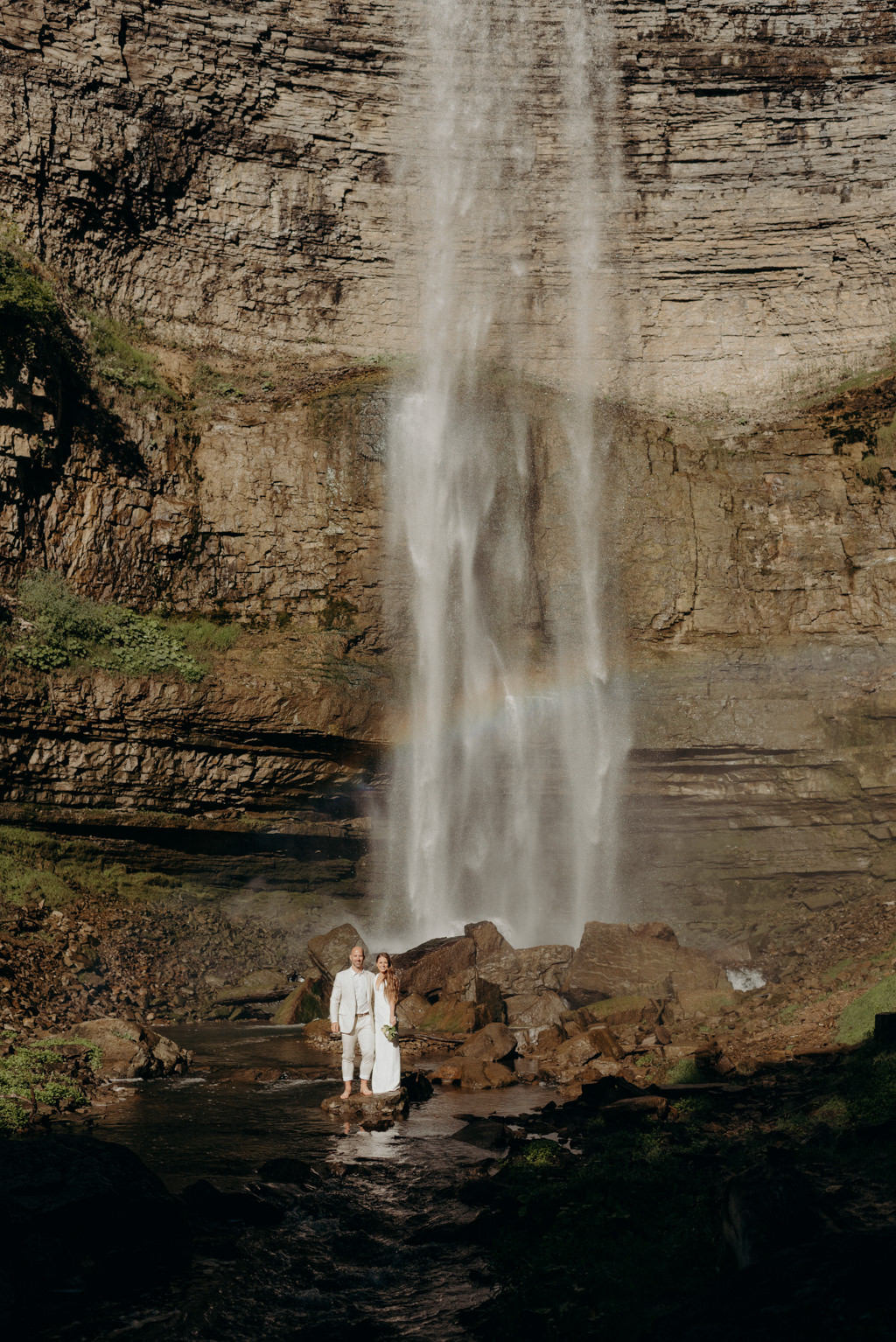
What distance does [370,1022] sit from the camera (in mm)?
9070

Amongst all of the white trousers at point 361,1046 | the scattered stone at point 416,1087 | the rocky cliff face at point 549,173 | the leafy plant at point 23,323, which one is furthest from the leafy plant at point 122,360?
the scattered stone at point 416,1087

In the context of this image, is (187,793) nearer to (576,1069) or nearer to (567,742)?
(567,742)

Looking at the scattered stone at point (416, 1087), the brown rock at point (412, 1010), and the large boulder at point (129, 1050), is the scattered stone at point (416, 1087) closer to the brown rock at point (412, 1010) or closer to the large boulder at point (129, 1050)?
the large boulder at point (129, 1050)

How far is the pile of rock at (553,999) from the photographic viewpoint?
10406 mm

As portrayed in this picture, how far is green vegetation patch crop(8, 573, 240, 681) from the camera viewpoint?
1738 cm

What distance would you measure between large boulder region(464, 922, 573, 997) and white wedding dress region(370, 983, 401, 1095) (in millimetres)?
5615

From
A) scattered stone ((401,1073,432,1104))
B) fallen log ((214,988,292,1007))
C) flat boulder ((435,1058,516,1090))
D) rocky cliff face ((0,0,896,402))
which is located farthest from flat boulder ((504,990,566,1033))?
rocky cliff face ((0,0,896,402))

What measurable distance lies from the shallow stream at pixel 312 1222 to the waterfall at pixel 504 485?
11.0 m

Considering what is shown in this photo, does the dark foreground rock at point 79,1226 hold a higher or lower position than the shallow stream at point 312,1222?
higher

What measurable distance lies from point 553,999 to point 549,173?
1002 inches

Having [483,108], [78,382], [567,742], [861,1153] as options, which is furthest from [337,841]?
[483,108]

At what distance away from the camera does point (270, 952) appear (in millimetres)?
18547

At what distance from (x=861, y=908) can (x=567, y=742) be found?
712cm

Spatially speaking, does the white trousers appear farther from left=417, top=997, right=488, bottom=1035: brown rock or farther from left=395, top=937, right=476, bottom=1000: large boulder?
left=395, top=937, right=476, bottom=1000: large boulder
